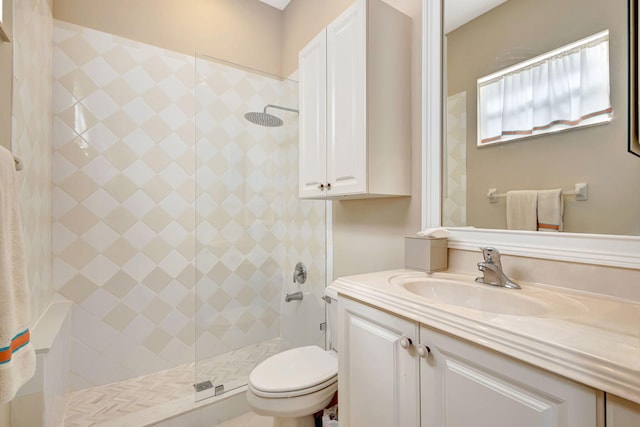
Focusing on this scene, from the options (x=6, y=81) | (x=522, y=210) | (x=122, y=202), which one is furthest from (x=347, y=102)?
(x=122, y=202)

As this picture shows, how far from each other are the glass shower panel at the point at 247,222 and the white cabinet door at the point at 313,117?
29 centimetres

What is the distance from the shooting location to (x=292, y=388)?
1.27 m

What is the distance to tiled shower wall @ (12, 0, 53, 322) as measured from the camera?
3.96 ft

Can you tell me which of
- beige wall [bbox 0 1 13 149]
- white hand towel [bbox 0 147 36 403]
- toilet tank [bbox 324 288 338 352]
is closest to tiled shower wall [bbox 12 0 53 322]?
beige wall [bbox 0 1 13 149]

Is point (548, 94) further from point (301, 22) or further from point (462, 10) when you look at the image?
point (301, 22)

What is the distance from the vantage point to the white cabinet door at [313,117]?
1.56m

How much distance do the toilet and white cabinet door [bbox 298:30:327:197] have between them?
0.85 meters

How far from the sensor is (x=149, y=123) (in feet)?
6.68

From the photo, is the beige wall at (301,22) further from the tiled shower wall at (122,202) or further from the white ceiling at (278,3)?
the tiled shower wall at (122,202)

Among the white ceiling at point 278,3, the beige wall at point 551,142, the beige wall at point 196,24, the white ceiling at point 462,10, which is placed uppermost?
the white ceiling at point 278,3

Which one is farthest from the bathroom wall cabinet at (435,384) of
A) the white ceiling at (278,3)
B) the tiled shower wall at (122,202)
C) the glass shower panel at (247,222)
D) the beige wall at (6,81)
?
the white ceiling at (278,3)

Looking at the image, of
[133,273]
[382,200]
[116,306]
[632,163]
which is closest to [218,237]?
[133,273]

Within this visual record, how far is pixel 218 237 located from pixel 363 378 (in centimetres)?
134

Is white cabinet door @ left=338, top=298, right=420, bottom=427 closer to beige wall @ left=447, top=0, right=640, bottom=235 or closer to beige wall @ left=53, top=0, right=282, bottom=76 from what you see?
beige wall @ left=447, top=0, right=640, bottom=235
